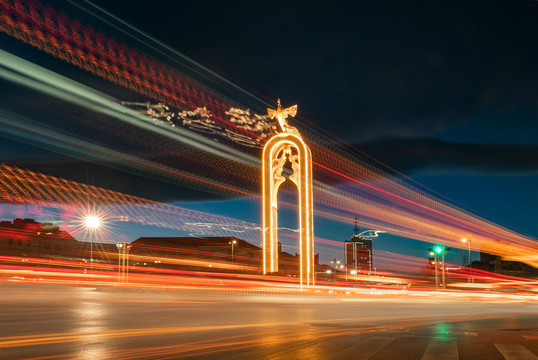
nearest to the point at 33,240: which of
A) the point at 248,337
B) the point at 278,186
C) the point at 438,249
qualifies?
the point at 278,186

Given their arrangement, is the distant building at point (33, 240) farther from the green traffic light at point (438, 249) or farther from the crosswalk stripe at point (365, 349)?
the crosswalk stripe at point (365, 349)

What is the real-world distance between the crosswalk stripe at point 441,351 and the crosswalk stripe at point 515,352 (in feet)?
2.51

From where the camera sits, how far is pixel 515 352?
26.8 feet

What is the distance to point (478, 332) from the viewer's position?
11.2 metres

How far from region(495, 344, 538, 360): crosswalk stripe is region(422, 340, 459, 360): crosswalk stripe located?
766mm

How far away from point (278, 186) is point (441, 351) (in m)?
29.1

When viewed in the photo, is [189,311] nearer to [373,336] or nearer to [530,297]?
[373,336]

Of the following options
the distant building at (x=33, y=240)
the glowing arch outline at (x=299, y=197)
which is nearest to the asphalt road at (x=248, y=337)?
the glowing arch outline at (x=299, y=197)

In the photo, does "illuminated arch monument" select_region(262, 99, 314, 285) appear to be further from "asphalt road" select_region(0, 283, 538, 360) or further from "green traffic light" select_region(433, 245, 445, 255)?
"asphalt road" select_region(0, 283, 538, 360)

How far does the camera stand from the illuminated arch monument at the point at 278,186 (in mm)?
33281

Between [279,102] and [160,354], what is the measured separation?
3018cm

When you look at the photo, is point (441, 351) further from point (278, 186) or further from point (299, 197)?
point (278, 186)

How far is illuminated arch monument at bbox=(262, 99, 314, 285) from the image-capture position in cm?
3328

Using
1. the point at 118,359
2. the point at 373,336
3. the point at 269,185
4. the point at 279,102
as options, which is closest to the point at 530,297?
A: the point at 269,185
